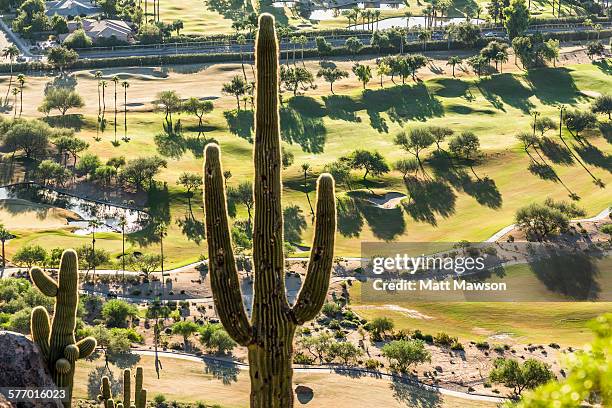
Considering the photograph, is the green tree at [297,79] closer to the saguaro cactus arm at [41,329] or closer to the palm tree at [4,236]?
the palm tree at [4,236]

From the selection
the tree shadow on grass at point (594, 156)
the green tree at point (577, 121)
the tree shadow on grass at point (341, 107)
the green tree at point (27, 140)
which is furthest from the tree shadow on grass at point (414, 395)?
the tree shadow on grass at point (341, 107)

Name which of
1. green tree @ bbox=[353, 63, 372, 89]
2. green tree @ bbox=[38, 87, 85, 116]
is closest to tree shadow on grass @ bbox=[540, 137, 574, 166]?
green tree @ bbox=[353, 63, 372, 89]

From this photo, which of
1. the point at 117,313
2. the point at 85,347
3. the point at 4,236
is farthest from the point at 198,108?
the point at 85,347

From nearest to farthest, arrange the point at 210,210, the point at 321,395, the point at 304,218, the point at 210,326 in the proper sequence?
the point at 210,210 < the point at 321,395 < the point at 210,326 < the point at 304,218

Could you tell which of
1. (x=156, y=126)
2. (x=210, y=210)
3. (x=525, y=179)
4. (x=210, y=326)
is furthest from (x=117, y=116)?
(x=210, y=210)

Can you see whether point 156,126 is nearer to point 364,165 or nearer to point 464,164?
point 364,165
